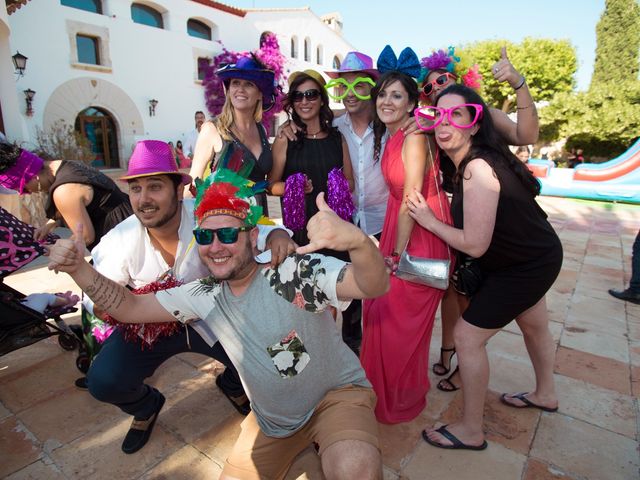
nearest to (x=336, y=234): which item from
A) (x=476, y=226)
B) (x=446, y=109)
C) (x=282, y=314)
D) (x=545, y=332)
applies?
(x=282, y=314)

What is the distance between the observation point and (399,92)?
95.0 inches

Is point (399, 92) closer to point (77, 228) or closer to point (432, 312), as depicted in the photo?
point (432, 312)

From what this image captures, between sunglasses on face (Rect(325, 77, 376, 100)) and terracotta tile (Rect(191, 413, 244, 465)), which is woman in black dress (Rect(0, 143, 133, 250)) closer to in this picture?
terracotta tile (Rect(191, 413, 244, 465))

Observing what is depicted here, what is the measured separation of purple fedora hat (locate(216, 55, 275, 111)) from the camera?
109 inches

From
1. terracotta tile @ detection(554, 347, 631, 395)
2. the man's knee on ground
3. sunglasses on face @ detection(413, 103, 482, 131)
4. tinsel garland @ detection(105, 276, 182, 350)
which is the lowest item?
terracotta tile @ detection(554, 347, 631, 395)

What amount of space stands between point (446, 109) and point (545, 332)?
1.49m

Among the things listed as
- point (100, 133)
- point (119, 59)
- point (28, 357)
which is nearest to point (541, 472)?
point (28, 357)

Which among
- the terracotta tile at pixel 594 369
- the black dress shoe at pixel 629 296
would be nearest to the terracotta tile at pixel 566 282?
the black dress shoe at pixel 629 296

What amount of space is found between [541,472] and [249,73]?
10.0 ft

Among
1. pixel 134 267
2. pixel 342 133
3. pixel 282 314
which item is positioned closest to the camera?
pixel 282 314

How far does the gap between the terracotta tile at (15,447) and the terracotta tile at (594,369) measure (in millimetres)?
3593

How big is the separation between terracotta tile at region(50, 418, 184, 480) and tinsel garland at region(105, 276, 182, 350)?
2.04ft

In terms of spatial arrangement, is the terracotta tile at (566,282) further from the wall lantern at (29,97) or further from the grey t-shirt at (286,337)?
the wall lantern at (29,97)

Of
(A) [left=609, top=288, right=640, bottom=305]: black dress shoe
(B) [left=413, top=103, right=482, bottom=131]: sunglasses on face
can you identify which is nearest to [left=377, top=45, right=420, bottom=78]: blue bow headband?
(B) [left=413, top=103, right=482, bottom=131]: sunglasses on face
